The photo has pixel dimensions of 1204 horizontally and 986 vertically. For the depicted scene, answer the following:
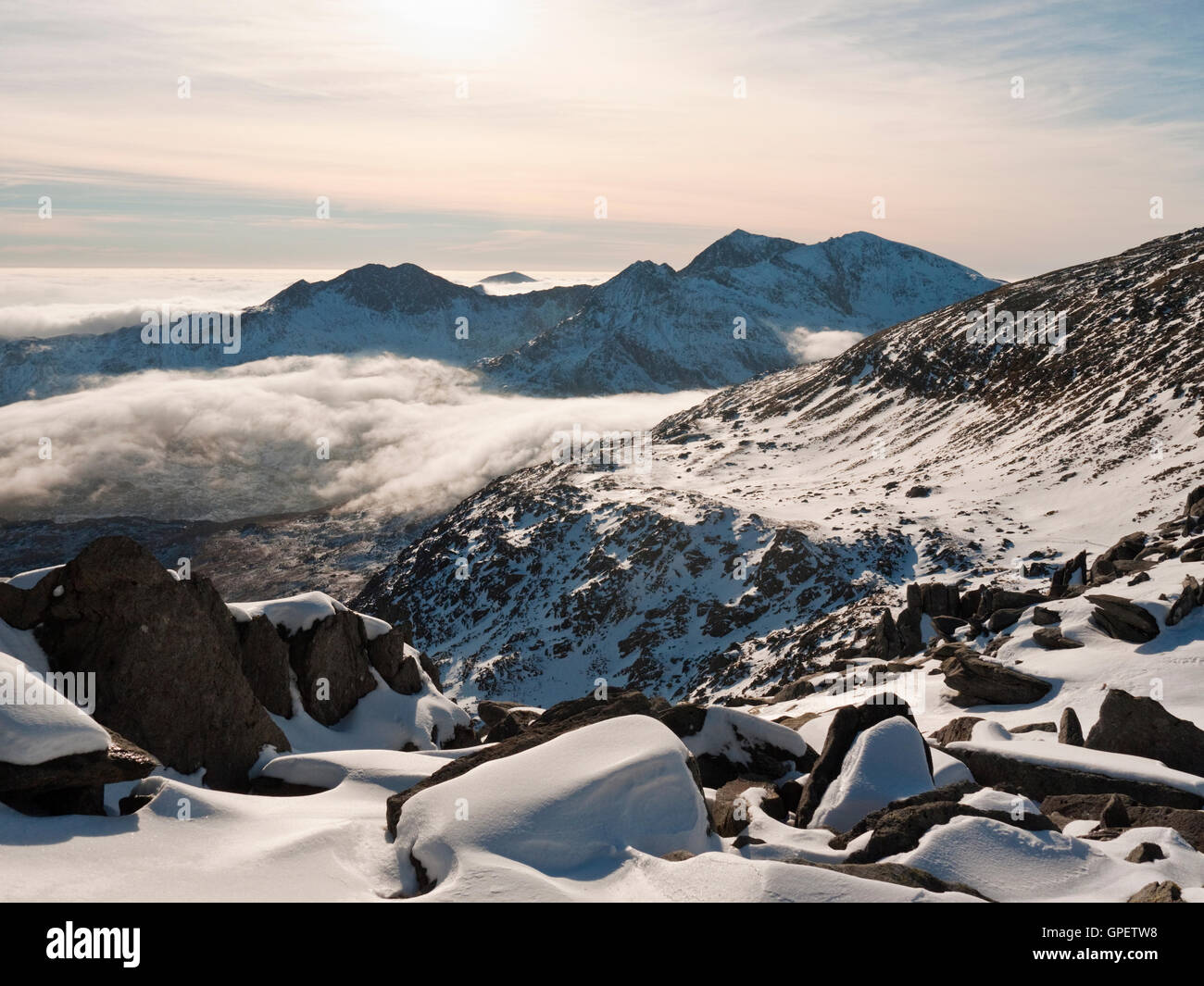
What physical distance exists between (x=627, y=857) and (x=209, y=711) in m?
12.1

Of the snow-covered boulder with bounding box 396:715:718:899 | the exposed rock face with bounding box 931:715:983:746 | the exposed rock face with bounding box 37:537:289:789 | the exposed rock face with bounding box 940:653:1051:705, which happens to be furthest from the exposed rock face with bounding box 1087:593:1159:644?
the exposed rock face with bounding box 37:537:289:789

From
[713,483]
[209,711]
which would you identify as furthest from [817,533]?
[209,711]

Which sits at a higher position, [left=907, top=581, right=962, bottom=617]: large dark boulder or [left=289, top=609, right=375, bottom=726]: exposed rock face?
[left=289, top=609, right=375, bottom=726]: exposed rock face

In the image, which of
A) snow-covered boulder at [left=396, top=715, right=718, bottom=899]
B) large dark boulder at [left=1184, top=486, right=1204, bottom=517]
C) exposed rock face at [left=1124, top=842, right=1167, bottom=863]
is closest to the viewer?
snow-covered boulder at [left=396, top=715, right=718, bottom=899]

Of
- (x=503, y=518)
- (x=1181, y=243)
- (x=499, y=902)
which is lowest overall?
(x=503, y=518)

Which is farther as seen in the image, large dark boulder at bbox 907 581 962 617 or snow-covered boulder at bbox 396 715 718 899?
large dark boulder at bbox 907 581 962 617

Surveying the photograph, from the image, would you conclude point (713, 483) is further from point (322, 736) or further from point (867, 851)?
point (867, 851)

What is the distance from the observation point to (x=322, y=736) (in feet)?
79.4

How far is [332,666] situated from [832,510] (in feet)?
236

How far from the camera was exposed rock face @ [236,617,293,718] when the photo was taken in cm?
2294

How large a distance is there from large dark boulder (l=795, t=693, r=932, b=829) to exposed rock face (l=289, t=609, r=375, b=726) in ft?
50.4

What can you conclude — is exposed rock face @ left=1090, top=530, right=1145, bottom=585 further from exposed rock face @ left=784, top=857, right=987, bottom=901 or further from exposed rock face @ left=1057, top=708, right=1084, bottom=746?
exposed rock face @ left=784, top=857, right=987, bottom=901

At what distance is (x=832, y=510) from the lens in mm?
89000

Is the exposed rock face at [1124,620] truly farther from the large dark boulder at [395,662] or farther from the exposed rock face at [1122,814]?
the large dark boulder at [395,662]
